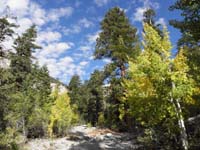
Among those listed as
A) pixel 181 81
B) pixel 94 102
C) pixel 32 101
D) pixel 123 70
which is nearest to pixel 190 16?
pixel 181 81

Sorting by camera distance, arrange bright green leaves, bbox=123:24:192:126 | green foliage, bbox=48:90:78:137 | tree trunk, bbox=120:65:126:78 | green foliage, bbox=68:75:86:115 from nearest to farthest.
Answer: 1. bright green leaves, bbox=123:24:192:126
2. tree trunk, bbox=120:65:126:78
3. green foliage, bbox=48:90:78:137
4. green foliage, bbox=68:75:86:115

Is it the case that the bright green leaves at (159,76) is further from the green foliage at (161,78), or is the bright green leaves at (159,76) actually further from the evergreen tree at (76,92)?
the evergreen tree at (76,92)

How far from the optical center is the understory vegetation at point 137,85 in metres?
14.8

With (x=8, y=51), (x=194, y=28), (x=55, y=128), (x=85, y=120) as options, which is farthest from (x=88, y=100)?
(x=194, y=28)

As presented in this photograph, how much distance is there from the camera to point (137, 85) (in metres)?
18.2

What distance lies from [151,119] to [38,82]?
1193 inches

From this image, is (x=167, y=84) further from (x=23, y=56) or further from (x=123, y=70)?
(x=23, y=56)

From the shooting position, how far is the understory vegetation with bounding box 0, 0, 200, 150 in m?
14.8

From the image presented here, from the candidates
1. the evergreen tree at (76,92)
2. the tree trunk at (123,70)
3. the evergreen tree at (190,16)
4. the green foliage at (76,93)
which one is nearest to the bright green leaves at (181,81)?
the evergreen tree at (190,16)

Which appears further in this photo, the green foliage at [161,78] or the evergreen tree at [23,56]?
the evergreen tree at [23,56]

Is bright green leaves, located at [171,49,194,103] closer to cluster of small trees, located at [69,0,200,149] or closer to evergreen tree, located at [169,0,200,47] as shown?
cluster of small trees, located at [69,0,200,149]

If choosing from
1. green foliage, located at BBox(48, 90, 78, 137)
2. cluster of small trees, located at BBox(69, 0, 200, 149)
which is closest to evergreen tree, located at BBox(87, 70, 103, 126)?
green foliage, located at BBox(48, 90, 78, 137)

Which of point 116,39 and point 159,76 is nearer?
point 159,76

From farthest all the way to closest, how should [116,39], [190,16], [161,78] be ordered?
[116,39], [161,78], [190,16]
